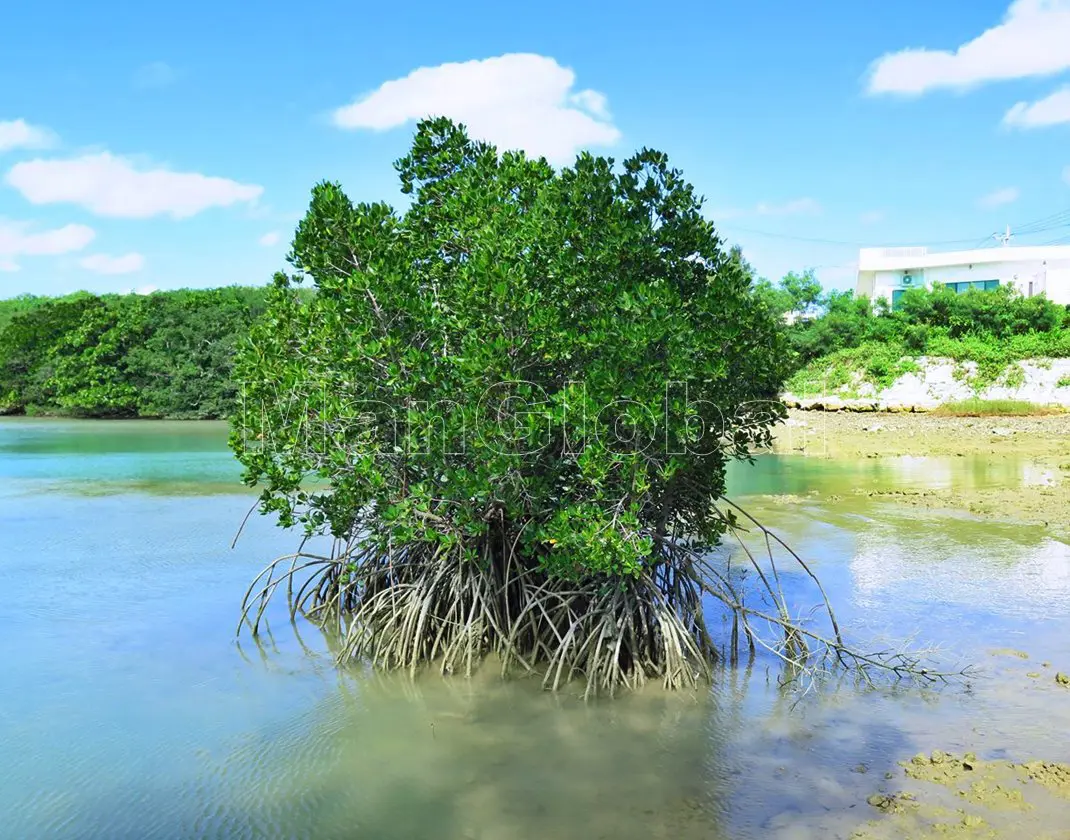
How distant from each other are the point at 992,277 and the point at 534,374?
3799 cm

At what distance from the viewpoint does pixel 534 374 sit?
25.3 ft

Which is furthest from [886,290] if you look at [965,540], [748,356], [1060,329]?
[748,356]

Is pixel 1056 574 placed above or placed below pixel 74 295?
below

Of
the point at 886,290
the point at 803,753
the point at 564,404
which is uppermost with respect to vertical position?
the point at 886,290

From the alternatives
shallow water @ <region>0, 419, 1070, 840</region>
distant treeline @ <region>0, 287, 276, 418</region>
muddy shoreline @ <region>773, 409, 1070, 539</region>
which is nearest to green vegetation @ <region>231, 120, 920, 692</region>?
shallow water @ <region>0, 419, 1070, 840</region>

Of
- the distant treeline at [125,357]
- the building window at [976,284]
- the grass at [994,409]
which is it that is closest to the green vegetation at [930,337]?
the grass at [994,409]

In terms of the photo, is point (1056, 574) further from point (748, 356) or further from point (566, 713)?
point (566, 713)

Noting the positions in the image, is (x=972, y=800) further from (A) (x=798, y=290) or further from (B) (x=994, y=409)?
(A) (x=798, y=290)

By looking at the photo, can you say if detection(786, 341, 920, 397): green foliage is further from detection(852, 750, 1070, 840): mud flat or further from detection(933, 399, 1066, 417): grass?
detection(852, 750, 1070, 840): mud flat

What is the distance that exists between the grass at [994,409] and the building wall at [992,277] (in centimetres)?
787

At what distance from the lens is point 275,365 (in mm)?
8805

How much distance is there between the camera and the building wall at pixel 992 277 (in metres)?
37.6

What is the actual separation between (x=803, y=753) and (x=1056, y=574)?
5.99 meters

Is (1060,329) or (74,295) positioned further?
(74,295)
